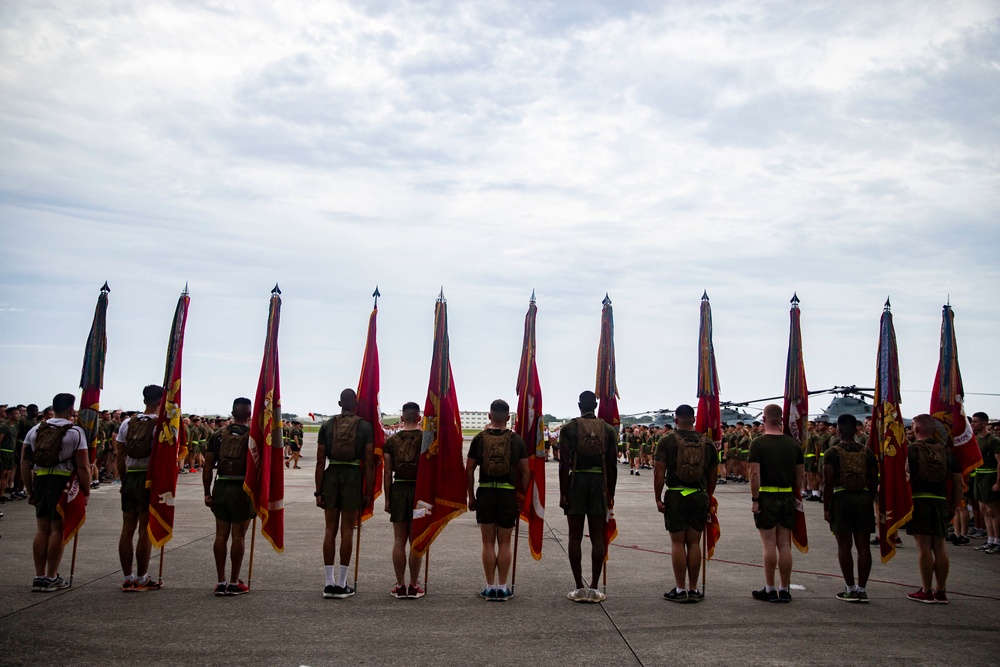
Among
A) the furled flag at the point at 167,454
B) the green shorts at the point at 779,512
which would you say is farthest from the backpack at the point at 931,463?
the furled flag at the point at 167,454

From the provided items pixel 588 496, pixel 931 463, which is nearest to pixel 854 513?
pixel 931 463

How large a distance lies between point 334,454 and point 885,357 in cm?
662

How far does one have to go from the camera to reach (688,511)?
8039 millimetres

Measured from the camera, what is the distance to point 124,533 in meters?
7.94

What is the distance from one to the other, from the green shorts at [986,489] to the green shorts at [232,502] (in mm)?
11035

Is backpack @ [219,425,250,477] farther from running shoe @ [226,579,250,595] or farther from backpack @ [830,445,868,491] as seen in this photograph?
backpack @ [830,445,868,491]

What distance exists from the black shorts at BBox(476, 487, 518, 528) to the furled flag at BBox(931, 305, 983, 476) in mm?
5714

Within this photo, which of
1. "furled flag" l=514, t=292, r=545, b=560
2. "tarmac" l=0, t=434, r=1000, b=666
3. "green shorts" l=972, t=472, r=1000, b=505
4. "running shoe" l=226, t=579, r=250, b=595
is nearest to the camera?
"tarmac" l=0, t=434, r=1000, b=666

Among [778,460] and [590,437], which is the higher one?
[590,437]

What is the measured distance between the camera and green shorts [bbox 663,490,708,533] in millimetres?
8008

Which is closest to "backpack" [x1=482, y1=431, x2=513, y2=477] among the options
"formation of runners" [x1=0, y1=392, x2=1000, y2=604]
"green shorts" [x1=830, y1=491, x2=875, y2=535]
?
"formation of runners" [x1=0, y1=392, x2=1000, y2=604]

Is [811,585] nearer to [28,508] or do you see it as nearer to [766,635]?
[766,635]

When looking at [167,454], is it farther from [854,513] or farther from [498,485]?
[854,513]

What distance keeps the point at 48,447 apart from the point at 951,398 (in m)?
10.9
